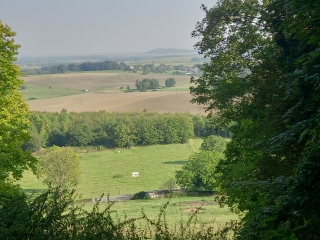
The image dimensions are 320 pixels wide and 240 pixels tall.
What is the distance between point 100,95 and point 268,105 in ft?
208

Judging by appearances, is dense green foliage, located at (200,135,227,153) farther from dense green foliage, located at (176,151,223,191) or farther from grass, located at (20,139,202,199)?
dense green foliage, located at (176,151,223,191)

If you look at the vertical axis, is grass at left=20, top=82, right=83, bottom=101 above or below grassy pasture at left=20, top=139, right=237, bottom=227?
above

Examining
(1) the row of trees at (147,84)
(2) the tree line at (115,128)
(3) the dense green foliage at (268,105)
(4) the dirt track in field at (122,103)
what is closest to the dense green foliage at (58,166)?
(2) the tree line at (115,128)

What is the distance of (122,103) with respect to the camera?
206 ft

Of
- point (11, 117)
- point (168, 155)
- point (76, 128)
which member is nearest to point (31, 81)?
point (76, 128)

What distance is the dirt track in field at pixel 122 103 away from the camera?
183 ft

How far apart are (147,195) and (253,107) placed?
23.7m

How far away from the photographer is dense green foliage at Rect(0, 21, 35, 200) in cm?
1063

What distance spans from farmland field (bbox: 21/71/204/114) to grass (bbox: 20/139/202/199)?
6.46m

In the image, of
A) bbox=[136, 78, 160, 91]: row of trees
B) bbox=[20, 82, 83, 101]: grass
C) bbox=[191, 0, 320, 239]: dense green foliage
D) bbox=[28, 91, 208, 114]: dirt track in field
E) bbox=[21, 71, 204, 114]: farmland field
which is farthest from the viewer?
bbox=[136, 78, 160, 91]: row of trees

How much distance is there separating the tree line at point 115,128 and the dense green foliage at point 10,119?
39829 millimetres

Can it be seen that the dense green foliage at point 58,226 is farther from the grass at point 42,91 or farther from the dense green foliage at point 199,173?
the grass at point 42,91

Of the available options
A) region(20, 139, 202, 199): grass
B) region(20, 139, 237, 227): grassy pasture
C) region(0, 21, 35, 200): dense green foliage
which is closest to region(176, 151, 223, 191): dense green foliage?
region(20, 139, 237, 227): grassy pasture

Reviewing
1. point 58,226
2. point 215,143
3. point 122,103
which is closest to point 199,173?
point 215,143
